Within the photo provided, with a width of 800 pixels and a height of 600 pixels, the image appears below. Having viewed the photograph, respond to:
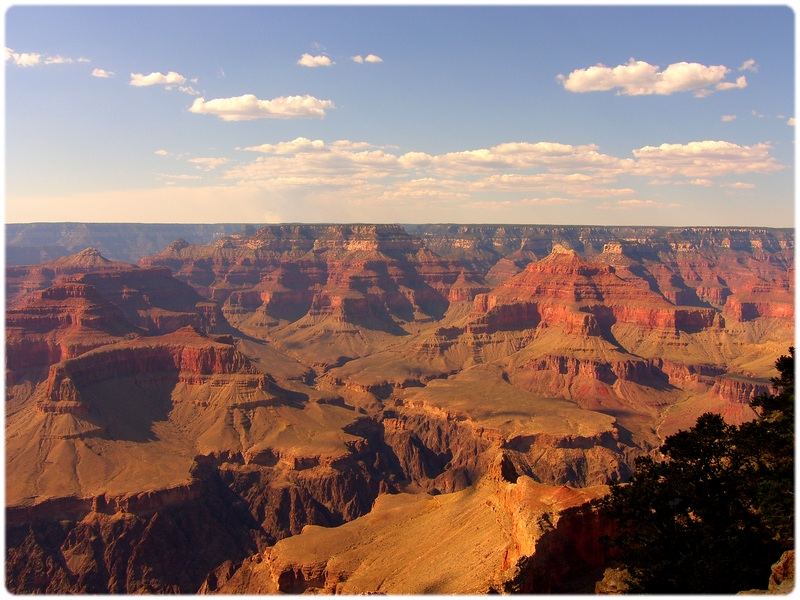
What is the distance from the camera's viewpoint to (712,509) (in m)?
43.2

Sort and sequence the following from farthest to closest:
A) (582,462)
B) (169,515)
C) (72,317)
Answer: (72,317), (582,462), (169,515)

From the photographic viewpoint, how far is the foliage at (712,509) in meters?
38.9

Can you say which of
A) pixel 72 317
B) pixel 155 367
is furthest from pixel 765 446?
pixel 72 317

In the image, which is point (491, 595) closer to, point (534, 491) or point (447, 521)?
point (534, 491)

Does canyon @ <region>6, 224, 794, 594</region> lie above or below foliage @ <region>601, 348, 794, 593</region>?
below

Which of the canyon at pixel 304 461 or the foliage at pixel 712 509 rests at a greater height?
the foliage at pixel 712 509

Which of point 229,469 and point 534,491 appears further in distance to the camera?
point 229,469

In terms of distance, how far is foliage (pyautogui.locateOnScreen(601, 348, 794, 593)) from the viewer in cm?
3891

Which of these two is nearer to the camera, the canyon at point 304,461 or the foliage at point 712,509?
the foliage at point 712,509

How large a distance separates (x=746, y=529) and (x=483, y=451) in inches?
4189

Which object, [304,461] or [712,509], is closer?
[712,509]

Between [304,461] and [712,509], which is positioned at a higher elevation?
[712,509]

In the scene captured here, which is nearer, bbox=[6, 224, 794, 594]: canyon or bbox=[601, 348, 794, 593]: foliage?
bbox=[601, 348, 794, 593]: foliage

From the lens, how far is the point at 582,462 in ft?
448
